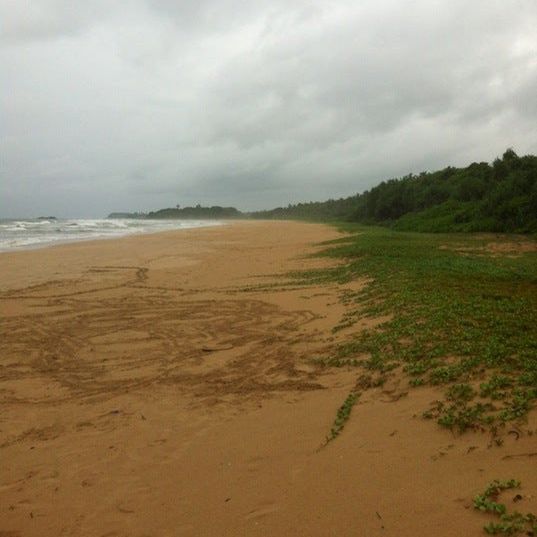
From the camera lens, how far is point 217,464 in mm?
4121

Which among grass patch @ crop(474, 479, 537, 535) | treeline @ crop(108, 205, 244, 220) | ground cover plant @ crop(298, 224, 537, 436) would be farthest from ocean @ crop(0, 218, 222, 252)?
treeline @ crop(108, 205, 244, 220)

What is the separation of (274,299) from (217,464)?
6.92 metres

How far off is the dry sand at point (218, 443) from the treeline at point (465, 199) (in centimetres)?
2321

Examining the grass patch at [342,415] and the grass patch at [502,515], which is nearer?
the grass patch at [502,515]

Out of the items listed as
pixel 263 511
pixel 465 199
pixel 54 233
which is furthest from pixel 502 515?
pixel 54 233

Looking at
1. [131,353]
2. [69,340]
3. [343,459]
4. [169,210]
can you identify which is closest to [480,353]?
[343,459]

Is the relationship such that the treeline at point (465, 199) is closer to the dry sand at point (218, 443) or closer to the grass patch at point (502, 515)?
the dry sand at point (218, 443)

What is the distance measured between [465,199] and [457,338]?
36.7 metres

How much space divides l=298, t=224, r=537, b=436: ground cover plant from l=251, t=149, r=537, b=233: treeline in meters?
17.8

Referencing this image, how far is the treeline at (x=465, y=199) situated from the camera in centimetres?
2823

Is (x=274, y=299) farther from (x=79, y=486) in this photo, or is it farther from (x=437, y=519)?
(x=437, y=519)

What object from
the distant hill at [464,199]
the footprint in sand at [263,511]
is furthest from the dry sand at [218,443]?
the distant hill at [464,199]

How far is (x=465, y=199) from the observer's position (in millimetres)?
39500

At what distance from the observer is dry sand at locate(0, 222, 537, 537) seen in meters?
3.30
